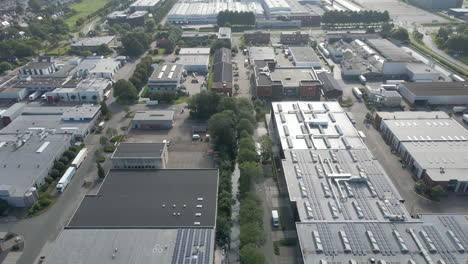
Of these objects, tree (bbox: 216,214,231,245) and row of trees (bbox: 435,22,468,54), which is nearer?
tree (bbox: 216,214,231,245)

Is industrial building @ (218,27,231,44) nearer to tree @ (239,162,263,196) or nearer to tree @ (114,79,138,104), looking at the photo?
tree @ (114,79,138,104)

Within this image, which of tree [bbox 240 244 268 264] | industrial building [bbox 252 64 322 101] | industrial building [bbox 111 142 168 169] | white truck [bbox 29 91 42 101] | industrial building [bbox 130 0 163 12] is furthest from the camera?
industrial building [bbox 130 0 163 12]

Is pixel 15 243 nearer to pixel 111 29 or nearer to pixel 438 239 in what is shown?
pixel 438 239

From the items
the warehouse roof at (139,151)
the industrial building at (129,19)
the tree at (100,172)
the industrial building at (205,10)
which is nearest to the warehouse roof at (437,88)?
the warehouse roof at (139,151)

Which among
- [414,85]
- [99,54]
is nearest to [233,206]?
[414,85]

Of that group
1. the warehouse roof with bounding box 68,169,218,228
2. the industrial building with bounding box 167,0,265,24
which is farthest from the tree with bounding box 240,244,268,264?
the industrial building with bounding box 167,0,265,24

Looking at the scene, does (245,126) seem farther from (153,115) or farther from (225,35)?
(225,35)
